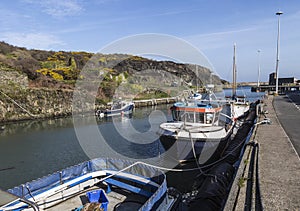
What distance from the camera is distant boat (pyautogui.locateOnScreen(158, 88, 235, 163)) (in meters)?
13.9

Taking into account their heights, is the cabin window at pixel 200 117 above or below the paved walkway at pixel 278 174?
above

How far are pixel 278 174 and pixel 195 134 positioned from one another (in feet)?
24.4

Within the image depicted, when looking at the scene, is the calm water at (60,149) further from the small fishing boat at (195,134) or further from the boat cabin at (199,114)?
the boat cabin at (199,114)

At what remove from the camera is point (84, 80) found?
6322 cm

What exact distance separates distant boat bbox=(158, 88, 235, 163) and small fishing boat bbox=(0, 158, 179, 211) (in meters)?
5.71

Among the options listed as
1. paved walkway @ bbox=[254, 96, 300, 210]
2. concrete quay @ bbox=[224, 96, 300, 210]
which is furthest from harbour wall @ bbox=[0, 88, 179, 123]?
concrete quay @ bbox=[224, 96, 300, 210]

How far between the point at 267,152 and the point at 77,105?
45.9 metres

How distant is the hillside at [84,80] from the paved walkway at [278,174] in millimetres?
22950

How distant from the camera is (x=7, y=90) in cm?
4191

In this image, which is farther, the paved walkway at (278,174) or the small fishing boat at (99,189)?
the small fishing boat at (99,189)

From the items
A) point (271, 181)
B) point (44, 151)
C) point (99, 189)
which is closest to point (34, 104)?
point (44, 151)

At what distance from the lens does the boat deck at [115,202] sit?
7.30 meters

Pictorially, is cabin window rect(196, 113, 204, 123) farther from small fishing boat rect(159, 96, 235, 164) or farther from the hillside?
the hillside

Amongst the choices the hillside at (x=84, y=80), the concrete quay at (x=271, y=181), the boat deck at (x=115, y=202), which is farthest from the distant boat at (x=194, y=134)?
the hillside at (x=84, y=80)
